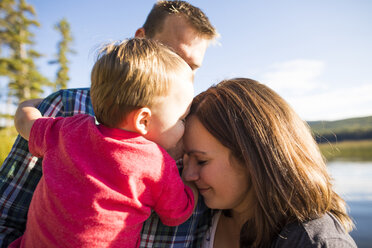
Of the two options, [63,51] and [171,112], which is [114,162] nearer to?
[171,112]

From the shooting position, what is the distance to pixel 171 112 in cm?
149

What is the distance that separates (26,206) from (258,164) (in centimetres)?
157

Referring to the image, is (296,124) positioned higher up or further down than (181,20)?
further down

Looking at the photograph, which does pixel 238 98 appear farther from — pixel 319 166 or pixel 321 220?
pixel 321 220

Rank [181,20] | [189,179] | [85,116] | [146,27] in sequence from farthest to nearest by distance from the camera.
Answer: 1. [146,27]
2. [181,20]
3. [189,179]
4. [85,116]

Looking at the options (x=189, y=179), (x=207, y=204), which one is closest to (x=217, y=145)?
(x=189, y=179)

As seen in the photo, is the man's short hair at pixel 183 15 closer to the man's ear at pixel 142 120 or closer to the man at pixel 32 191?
the man at pixel 32 191

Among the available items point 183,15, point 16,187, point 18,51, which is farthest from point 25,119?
point 18,51

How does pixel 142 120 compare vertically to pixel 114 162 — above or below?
above

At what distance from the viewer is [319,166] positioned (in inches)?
73.0

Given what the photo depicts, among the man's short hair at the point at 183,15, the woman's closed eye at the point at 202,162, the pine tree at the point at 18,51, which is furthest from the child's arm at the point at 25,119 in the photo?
the pine tree at the point at 18,51

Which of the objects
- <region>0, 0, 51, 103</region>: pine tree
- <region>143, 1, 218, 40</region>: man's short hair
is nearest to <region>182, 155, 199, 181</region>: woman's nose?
<region>143, 1, 218, 40</region>: man's short hair

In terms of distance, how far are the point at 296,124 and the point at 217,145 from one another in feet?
2.01

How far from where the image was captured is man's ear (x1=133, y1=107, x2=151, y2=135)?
134cm
